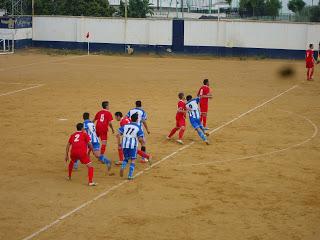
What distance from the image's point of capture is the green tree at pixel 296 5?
2847 inches

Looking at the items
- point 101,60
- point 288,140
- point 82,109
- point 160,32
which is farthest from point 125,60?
point 288,140

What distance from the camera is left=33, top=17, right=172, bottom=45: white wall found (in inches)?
2047

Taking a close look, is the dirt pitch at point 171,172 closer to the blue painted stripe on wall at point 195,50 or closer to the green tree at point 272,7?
the blue painted stripe on wall at point 195,50

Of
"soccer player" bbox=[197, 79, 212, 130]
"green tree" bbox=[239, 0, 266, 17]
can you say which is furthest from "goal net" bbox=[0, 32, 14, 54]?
"green tree" bbox=[239, 0, 266, 17]

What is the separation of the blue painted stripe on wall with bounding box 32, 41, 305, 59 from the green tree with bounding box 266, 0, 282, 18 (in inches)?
Result: 955

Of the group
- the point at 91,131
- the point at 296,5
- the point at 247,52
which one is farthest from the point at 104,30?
the point at 91,131

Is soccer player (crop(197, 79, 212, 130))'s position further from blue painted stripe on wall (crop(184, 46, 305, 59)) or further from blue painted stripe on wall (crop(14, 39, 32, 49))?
blue painted stripe on wall (crop(14, 39, 32, 49))

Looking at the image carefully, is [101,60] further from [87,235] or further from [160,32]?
[87,235]

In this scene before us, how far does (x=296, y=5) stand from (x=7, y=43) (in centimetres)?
3804

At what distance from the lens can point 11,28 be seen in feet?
162

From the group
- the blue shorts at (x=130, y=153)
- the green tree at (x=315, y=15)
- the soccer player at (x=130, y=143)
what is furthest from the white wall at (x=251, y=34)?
the blue shorts at (x=130, y=153)

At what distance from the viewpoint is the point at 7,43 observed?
165 feet

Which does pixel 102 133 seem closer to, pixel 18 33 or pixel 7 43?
pixel 7 43

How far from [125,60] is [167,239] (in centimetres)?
3680
